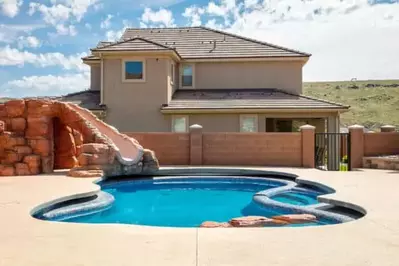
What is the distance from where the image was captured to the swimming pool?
9234 millimetres

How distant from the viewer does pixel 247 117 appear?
21.8m

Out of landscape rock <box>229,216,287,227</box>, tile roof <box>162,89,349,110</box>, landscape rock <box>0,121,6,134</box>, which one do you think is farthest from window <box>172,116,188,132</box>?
landscape rock <box>229,216,287,227</box>

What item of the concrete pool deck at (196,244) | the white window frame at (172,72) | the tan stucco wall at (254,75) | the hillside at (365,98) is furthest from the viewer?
the hillside at (365,98)

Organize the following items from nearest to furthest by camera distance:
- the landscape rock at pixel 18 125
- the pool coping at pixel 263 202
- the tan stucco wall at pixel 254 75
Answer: the pool coping at pixel 263 202 < the landscape rock at pixel 18 125 < the tan stucco wall at pixel 254 75

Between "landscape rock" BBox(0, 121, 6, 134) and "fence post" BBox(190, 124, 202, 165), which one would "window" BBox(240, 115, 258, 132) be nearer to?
"fence post" BBox(190, 124, 202, 165)

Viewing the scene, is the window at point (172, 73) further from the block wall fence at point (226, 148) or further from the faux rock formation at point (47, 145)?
the faux rock formation at point (47, 145)

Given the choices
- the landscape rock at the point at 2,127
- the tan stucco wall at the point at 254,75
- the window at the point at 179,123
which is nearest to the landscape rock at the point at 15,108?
the landscape rock at the point at 2,127

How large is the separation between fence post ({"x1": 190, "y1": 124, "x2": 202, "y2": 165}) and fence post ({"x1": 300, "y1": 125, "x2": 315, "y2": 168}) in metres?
4.50

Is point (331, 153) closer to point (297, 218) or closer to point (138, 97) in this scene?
point (138, 97)

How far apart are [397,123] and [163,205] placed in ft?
132

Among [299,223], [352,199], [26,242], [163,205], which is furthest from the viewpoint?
[163,205]

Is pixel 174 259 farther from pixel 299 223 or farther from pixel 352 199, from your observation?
pixel 352 199

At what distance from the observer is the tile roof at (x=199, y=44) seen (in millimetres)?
22656

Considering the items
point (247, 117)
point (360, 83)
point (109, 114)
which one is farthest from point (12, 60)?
point (360, 83)
